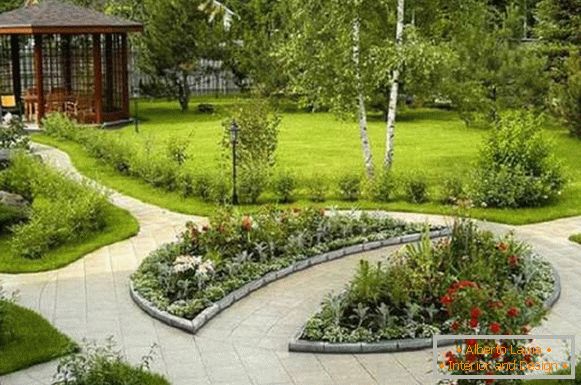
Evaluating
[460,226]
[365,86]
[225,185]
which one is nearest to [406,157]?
[365,86]

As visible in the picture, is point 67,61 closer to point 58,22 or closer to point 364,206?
point 58,22

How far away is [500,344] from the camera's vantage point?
5281 millimetres

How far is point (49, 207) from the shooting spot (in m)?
11.1

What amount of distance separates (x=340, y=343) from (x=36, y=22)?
19.0 meters

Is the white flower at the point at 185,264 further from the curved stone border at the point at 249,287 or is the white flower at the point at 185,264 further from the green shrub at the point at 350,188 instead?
the green shrub at the point at 350,188

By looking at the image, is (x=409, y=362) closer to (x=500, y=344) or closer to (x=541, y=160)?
(x=500, y=344)

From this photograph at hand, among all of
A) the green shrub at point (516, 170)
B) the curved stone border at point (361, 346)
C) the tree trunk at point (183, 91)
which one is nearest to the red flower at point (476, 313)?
the curved stone border at point (361, 346)

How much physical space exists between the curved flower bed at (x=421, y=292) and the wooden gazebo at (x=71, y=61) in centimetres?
1719

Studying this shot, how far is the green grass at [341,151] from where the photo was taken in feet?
Answer: 43.6

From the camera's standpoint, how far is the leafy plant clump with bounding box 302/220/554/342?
7.38 m

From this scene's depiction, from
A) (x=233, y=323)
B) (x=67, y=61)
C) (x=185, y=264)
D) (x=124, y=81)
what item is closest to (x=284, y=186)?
(x=185, y=264)

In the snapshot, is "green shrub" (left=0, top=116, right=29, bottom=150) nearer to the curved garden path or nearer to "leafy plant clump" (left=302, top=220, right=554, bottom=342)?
the curved garden path

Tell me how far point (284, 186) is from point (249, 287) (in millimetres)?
4833

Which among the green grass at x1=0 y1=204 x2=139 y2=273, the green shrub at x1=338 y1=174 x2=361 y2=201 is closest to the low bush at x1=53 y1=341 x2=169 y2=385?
the green grass at x1=0 y1=204 x2=139 y2=273
